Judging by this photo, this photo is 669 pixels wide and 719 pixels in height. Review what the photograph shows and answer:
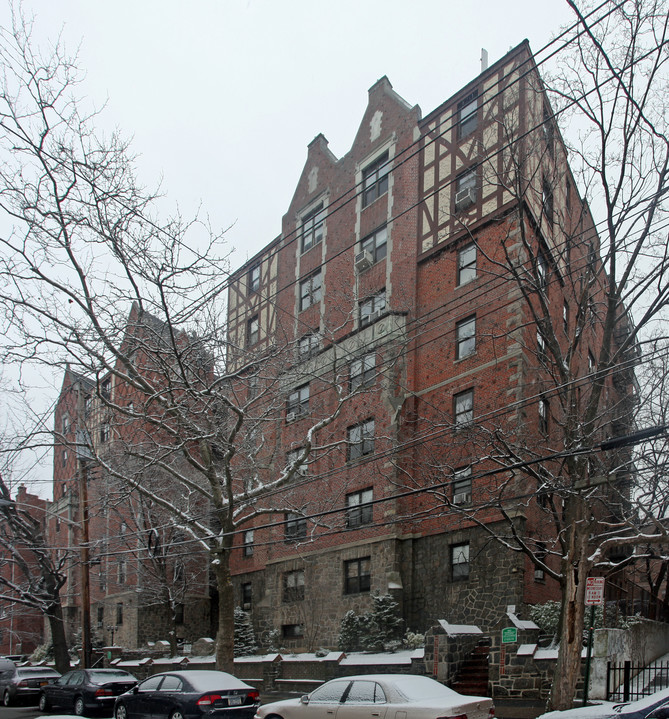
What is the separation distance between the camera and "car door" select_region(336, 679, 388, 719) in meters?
12.0

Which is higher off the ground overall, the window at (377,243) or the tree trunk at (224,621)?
the window at (377,243)

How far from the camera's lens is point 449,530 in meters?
24.2

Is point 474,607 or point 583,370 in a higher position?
point 583,370

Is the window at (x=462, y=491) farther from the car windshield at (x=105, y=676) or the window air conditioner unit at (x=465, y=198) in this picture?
the car windshield at (x=105, y=676)

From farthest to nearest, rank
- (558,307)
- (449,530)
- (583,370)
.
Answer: (583,370) → (558,307) → (449,530)

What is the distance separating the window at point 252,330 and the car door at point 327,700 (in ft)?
75.0

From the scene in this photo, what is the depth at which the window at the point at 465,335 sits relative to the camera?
25.2 metres

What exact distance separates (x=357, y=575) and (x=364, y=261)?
11716mm

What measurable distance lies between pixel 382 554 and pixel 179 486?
9.94 metres

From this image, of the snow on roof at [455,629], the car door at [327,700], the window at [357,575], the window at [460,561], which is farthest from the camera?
the window at [357,575]

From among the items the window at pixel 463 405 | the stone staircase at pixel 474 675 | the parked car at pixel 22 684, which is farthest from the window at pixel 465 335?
the parked car at pixel 22 684

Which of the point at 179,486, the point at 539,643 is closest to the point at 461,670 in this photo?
the point at 539,643

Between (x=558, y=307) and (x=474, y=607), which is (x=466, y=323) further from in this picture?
(x=474, y=607)

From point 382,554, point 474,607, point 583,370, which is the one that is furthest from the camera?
point 583,370
